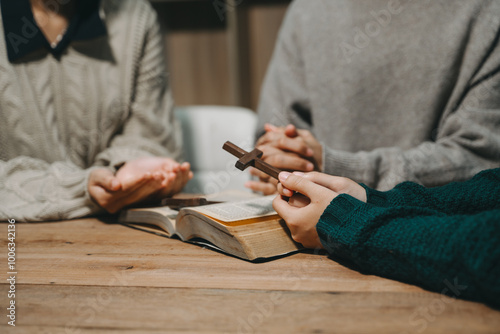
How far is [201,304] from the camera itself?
510 mm

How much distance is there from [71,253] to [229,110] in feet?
3.07

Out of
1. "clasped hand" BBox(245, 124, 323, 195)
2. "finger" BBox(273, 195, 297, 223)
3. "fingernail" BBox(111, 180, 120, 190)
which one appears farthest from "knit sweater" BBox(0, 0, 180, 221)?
"finger" BBox(273, 195, 297, 223)

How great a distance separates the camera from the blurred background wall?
7.75ft

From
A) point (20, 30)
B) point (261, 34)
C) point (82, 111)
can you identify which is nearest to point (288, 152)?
point (82, 111)

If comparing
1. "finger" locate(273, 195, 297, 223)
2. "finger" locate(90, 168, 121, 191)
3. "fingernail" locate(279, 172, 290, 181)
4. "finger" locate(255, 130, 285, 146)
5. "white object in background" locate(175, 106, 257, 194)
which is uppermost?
"fingernail" locate(279, 172, 290, 181)

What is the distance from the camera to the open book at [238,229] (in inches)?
25.0

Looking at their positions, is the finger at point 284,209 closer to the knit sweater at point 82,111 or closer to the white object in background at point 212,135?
the knit sweater at point 82,111

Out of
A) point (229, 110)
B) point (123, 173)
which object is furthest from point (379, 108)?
point (123, 173)

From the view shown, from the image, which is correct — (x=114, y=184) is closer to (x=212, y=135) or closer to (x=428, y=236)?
(x=428, y=236)

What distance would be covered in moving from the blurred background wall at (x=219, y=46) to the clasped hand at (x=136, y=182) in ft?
4.86

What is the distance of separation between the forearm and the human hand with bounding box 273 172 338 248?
0.49 metres

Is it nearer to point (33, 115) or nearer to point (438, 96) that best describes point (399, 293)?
point (438, 96)

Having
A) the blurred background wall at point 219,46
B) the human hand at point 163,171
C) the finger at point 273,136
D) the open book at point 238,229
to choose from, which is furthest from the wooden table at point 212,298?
the blurred background wall at point 219,46

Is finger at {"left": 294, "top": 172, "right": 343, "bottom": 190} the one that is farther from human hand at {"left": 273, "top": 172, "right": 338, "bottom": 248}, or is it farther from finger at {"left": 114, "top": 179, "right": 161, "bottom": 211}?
finger at {"left": 114, "top": 179, "right": 161, "bottom": 211}
